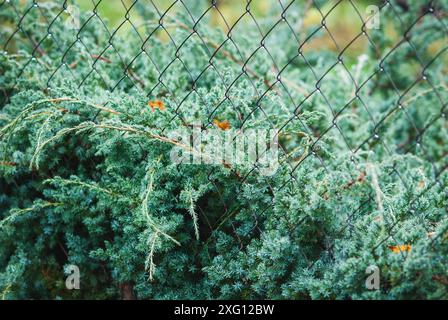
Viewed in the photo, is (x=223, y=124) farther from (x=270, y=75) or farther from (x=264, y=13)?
(x=264, y=13)

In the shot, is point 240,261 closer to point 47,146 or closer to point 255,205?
point 255,205

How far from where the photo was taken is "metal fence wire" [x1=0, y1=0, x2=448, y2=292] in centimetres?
187

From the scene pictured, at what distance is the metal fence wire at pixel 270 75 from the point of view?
1.87 metres

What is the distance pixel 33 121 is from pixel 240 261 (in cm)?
81

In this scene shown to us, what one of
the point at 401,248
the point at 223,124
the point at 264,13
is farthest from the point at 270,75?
the point at 264,13

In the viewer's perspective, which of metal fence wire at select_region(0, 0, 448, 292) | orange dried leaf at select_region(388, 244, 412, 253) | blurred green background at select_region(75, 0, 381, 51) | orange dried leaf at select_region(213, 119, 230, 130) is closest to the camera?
orange dried leaf at select_region(388, 244, 412, 253)

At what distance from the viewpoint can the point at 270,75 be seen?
273cm

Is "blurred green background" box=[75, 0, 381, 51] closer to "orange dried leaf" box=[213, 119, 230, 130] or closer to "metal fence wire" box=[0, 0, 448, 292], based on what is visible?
"metal fence wire" box=[0, 0, 448, 292]

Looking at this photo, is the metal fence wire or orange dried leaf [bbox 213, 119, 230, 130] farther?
orange dried leaf [bbox 213, 119, 230, 130]

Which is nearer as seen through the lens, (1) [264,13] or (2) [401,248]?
(2) [401,248]

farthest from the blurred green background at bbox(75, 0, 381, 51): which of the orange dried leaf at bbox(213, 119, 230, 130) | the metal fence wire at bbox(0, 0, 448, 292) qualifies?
the orange dried leaf at bbox(213, 119, 230, 130)

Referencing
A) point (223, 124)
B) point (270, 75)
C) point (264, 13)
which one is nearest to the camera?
point (223, 124)

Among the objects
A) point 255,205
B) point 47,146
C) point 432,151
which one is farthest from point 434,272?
point 432,151

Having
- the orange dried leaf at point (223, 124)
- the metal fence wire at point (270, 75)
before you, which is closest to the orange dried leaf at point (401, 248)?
the metal fence wire at point (270, 75)
